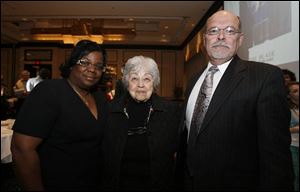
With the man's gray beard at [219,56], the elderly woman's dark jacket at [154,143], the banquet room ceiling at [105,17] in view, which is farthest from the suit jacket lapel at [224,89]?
the banquet room ceiling at [105,17]

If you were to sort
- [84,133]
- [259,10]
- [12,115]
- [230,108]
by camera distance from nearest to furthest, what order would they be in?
[230,108] < [84,133] < [259,10] < [12,115]

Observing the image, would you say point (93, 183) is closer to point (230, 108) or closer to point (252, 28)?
point (230, 108)

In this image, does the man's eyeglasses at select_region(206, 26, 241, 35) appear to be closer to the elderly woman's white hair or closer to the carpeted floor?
the elderly woman's white hair

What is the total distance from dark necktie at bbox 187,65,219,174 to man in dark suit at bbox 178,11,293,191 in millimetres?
10

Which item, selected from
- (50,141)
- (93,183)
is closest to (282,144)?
(93,183)

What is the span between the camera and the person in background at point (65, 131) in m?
1.48

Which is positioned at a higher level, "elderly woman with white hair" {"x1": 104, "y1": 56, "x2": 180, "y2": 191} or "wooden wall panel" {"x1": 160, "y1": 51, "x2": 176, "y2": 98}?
"wooden wall panel" {"x1": 160, "y1": 51, "x2": 176, "y2": 98}

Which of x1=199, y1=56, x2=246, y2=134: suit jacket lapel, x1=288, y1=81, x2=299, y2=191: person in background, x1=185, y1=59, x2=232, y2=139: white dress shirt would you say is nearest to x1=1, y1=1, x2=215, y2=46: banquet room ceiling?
x1=288, y1=81, x2=299, y2=191: person in background

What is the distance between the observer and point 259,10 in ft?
14.4

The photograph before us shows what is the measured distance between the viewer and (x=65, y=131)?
61.2 inches

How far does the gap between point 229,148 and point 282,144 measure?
0.82ft

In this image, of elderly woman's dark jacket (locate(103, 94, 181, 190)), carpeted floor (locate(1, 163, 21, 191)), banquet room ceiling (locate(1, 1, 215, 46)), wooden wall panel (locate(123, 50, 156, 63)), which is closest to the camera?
elderly woman's dark jacket (locate(103, 94, 181, 190))

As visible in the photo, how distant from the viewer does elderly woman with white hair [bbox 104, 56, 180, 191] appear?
1.86m

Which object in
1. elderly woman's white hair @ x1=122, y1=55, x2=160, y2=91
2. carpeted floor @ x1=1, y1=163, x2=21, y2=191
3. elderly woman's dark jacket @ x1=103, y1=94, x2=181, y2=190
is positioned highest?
elderly woman's white hair @ x1=122, y1=55, x2=160, y2=91
